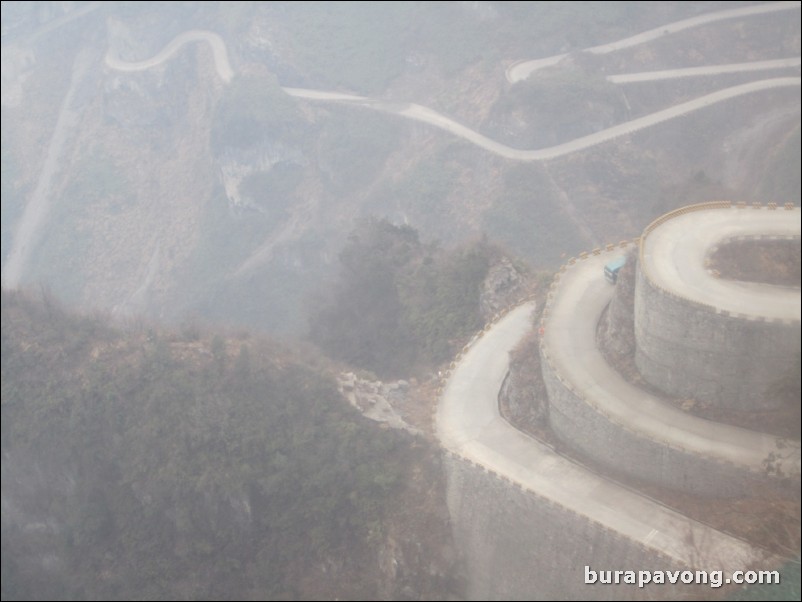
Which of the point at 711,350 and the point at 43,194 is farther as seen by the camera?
the point at 43,194

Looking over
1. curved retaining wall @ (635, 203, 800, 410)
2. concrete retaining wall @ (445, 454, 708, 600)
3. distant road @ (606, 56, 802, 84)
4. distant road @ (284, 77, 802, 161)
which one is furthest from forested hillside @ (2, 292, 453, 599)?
distant road @ (606, 56, 802, 84)

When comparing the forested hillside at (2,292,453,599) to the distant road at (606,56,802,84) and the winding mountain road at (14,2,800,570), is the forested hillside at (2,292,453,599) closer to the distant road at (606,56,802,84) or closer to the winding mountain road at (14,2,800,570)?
the winding mountain road at (14,2,800,570)

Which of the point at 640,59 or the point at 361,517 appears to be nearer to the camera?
the point at 361,517

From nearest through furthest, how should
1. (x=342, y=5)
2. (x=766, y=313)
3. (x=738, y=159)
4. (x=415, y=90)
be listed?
(x=766, y=313) → (x=738, y=159) → (x=415, y=90) → (x=342, y=5)

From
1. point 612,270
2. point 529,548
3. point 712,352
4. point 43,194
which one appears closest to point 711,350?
point 712,352

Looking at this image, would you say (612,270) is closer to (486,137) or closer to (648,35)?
(486,137)

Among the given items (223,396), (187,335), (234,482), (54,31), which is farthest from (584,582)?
(54,31)

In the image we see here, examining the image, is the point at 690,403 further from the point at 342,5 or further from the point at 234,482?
the point at 342,5
